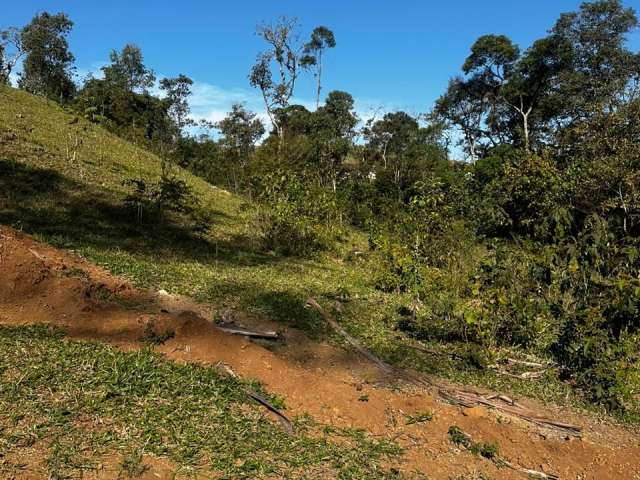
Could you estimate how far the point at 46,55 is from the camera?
31.1 meters

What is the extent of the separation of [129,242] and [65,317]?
9.54 ft

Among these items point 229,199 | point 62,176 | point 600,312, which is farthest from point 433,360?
point 229,199

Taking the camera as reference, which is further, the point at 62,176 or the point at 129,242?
the point at 62,176

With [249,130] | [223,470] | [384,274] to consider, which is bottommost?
[223,470]

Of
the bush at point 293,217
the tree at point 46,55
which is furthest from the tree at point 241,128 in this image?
the bush at point 293,217

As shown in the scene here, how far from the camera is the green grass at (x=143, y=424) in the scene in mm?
2246

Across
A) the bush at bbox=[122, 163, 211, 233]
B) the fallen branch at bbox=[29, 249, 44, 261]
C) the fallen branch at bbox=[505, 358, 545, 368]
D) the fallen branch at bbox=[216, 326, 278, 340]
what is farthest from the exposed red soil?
the bush at bbox=[122, 163, 211, 233]

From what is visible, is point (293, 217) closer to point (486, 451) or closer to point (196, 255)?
point (196, 255)

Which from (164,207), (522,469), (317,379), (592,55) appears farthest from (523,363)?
(592,55)

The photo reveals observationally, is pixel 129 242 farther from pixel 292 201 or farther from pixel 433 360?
pixel 433 360

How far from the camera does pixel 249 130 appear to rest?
28406 millimetres

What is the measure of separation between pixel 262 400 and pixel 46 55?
34.7 meters

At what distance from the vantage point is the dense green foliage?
172 inches

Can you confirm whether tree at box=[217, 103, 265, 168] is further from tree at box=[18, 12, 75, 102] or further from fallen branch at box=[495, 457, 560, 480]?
fallen branch at box=[495, 457, 560, 480]
